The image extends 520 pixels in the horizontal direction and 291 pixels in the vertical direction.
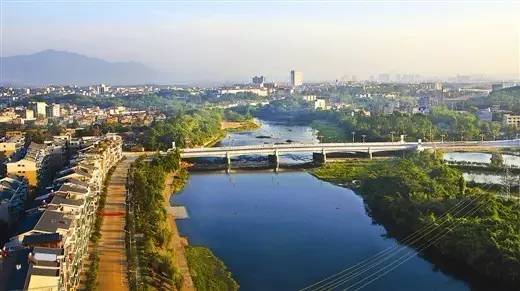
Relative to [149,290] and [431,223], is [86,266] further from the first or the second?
[431,223]

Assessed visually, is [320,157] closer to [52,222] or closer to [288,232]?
[288,232]

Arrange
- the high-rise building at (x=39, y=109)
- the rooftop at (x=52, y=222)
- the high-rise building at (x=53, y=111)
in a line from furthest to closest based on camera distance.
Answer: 1. the high-rise building at (x=53, y=111)
2. the high-rise building at (x=39, y=109)
3. the rooftop at (x=52, y=222)

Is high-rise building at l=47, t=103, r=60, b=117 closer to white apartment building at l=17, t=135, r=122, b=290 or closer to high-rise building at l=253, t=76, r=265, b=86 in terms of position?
white apartment building at l=17, t=135, r=122, b=290

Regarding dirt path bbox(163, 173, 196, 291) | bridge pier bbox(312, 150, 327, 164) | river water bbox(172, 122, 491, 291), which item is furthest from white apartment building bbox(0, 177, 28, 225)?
bridge pier bbox(312, 150, 327, 164)

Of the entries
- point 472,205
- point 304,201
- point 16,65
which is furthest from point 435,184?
point 16,65

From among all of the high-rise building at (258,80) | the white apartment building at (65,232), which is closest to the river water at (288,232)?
the white apartment building at (65,232)

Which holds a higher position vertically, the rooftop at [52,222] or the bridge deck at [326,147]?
the rooftop at [52,222]

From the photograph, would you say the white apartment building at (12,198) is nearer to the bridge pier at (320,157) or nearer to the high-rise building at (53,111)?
the bridge pier at (320,157)
